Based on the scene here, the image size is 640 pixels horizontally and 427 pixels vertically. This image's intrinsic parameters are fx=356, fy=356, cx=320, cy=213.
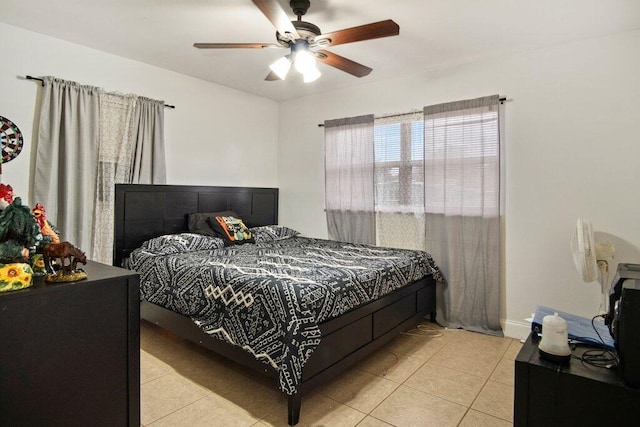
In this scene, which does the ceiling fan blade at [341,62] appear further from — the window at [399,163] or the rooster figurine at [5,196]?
the rooster figurine at [5,196]

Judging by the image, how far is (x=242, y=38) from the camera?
288cm

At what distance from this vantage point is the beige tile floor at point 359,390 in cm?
200

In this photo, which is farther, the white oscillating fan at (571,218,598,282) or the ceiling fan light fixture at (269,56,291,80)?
the ceiling fan light fixture at (269,56,291,80)

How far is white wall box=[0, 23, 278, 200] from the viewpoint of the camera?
2.79 meters

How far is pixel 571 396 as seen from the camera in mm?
1382

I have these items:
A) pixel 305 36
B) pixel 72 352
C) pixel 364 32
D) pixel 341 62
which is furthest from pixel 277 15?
pixel 72 352

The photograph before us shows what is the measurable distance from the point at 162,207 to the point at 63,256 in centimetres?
270

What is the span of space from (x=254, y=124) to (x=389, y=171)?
190 cm

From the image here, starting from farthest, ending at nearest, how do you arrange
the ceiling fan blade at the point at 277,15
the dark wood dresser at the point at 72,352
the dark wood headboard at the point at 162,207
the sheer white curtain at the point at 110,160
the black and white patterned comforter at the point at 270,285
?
1. the dark wood headboard at the point at 162,207
2. the sheer white curtain at the point at 110,160
3. the black and white patterned comforter at the point at 270,285
4. the ceiling fan blade at the point at 277,15
5. the dark wood dresser at the point at 72,352

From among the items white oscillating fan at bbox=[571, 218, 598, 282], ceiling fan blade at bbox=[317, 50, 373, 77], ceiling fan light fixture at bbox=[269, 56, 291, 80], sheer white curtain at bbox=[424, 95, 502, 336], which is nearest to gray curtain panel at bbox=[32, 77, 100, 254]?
ceiling fan light fixture at bbox=[269, 56, 291, 80]

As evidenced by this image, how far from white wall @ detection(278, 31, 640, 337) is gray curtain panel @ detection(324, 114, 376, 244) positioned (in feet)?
2.86

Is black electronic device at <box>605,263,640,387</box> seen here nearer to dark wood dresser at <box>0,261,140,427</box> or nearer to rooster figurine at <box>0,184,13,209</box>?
dark wood dresser at <box>0,261,140,427</box>

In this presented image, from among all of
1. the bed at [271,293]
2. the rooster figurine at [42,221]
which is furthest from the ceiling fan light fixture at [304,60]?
the rooster figurine at [42,221]

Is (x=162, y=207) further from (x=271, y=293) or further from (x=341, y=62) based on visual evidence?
(x=341, y=62)
